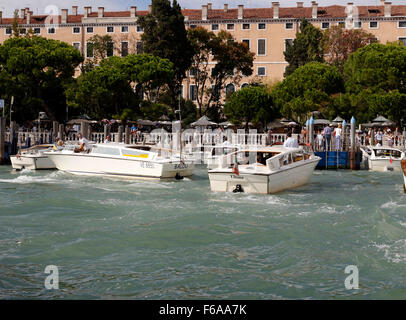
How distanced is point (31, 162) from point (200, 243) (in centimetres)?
1442

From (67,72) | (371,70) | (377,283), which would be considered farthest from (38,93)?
(377,283)

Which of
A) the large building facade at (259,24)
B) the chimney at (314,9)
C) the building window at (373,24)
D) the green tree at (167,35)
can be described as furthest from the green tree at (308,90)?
the building window at (373,24)

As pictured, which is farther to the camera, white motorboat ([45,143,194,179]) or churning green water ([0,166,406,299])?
white motorboat ([45,143,194,179])

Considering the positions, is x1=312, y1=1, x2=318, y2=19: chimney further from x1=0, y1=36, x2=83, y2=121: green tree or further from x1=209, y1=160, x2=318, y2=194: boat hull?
x1=209, y1=160, x2=318, y2=194: boat hull

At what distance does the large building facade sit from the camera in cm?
5525

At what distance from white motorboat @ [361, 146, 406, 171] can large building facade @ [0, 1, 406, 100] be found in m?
30.9

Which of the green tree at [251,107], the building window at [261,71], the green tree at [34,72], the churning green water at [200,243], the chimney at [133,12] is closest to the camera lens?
the churning green water at [200,243]

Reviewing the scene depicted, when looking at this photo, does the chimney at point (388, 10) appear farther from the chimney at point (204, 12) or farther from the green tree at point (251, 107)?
the green tree at point (251, 107)

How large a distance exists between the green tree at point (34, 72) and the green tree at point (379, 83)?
18850 mm

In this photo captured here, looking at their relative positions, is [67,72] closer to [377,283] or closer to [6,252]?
[6,252]

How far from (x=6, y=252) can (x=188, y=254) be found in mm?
2905

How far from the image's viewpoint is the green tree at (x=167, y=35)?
4197 centimetres

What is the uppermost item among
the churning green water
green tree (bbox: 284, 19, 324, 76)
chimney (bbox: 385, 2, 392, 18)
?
chimney (bbox: 385, 2, 392, 18)

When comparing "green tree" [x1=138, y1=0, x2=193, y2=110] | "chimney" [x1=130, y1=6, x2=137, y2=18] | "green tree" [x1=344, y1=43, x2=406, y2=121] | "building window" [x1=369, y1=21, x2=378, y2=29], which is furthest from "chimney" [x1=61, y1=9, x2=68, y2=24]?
"green tree" [x1=344, y1=43, x2=406, y2=121]
